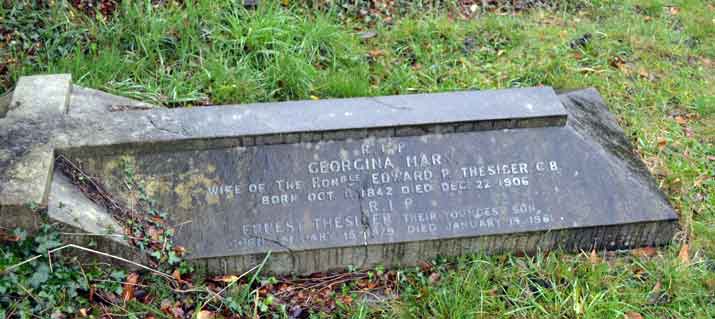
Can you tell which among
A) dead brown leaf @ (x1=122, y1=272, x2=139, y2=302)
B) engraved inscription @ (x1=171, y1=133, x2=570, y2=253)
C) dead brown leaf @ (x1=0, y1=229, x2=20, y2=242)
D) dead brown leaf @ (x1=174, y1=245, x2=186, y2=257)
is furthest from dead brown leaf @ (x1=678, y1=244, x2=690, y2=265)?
dead brown leaf @ (x1=0, y1=229, x2=20, y2=242)

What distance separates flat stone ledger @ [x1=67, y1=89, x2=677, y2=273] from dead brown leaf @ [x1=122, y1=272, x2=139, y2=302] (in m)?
0.30

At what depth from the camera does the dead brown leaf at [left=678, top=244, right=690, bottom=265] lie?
394 centimetres

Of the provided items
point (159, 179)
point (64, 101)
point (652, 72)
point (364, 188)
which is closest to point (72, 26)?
point (64, 101)

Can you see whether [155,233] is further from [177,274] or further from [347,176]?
[347,176]

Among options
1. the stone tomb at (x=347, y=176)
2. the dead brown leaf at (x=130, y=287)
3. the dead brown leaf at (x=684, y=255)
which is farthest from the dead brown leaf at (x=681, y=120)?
the dead brown leaf at (x=130, y=287)

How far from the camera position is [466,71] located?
5852 millimetres

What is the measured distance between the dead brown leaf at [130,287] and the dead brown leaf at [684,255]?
123 inches

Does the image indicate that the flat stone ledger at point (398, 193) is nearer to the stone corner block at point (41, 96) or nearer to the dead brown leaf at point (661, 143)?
the stone corner block at point (41, 96)

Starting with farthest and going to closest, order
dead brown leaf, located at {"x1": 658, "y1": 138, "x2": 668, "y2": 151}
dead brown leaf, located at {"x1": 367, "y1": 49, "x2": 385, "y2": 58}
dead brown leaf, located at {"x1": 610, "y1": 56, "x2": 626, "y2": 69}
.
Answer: dead brown leaf, located at {"x1": 610, "y1": 56, "x2": 626, "y2": 69}, dead brown leaf, located at {"x1": 367, "y1": 49, "x2": 385, "y2": 58}, dead brown leaf, located at {"x1": 658, "y1": 138, "x2": 668, "y2": 151}

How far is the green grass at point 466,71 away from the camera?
3707 mm

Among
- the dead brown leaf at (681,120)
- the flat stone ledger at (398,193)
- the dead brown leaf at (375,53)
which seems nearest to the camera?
the flat stone ledger at (398,193)

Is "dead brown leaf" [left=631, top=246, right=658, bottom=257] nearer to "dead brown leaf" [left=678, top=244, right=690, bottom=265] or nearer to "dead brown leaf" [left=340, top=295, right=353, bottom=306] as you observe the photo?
"dead brown leaf" [left=678, top=244, right=690, bottom=265]

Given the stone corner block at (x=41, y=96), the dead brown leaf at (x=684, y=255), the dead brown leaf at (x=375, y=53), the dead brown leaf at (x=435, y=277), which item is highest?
the stone corner block at (x=41, y=96)

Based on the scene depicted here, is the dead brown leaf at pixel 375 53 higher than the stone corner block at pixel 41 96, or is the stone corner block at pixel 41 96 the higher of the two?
the stone corner block at pixel 41 96
